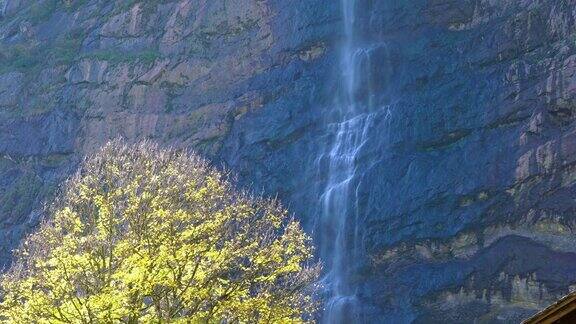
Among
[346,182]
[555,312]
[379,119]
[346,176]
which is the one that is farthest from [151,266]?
[379,119]

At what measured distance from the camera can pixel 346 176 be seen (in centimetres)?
4997

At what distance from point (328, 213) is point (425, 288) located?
24.5 ft

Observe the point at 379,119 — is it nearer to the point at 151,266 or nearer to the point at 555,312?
the point at 151,266

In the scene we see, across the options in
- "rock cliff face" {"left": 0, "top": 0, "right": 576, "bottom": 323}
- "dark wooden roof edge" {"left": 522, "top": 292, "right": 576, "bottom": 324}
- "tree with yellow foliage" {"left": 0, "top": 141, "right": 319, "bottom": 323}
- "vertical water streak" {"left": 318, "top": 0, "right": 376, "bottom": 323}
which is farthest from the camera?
"vertical water streak" {"left": 318, "top": 0, "right": 376, "bottom": 323}

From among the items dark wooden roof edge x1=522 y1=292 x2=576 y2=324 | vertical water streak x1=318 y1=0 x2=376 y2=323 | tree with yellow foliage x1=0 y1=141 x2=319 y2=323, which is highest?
vertical water streak x1=318 y1=0 x2=376 y2=323

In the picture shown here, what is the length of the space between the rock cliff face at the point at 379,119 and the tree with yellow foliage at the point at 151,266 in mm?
23035

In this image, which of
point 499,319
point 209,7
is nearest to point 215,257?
point 499,319

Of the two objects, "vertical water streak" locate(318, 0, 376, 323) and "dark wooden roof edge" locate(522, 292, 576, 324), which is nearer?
"dark wooden roof edge" locate(522, 292, 576, 324)

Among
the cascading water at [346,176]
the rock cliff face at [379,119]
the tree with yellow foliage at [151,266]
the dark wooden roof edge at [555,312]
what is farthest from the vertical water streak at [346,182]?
the dark wooden roof edge at [555,312]

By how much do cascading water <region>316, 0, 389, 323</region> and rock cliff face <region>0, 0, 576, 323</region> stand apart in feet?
1.74

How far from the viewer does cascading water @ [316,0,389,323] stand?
46062 millimetres

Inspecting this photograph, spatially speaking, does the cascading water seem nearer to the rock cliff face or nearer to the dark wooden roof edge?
the rock cliff face

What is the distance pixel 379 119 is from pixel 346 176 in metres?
4.14

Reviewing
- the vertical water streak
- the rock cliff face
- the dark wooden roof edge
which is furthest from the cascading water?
the dark wooden roof edge
